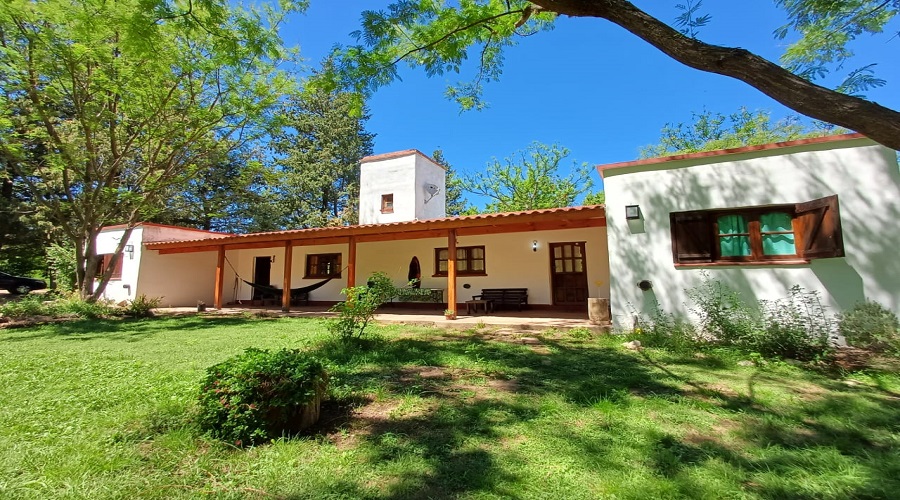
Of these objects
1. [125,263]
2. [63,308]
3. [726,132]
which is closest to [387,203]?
[125,263]

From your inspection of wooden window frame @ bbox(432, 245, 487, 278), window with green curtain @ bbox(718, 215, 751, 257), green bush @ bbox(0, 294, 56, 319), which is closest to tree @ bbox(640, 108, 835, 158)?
wooden window frame @ bbox(432, 245, 487, 278)

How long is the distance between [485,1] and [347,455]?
5.73 metres

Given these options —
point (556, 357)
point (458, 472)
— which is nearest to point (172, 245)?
point (556, 357)

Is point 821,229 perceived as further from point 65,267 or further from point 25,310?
point 65,267

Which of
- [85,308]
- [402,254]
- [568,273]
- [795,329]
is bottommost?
[795,329]

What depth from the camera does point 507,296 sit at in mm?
9867

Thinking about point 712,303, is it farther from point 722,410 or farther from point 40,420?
point 40,420

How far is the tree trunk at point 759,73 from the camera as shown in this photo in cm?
219

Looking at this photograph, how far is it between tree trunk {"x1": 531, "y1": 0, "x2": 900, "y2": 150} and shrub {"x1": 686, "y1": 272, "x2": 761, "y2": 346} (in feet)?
11.9

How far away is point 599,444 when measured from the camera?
2.52 m

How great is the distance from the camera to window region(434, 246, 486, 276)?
10.7 m

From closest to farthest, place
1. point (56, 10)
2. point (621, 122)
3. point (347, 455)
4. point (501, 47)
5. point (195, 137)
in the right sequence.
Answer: point (347, 455) < point (501, 47) < point (56, 10) < point (195, 137) < point (621, 122)

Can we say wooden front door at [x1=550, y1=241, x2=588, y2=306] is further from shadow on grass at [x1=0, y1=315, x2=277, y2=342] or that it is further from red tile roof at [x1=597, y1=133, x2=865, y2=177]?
shadow on grass at [x1=0, y1=315, x2=277, y2=342]

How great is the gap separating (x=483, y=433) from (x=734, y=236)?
536 cm
